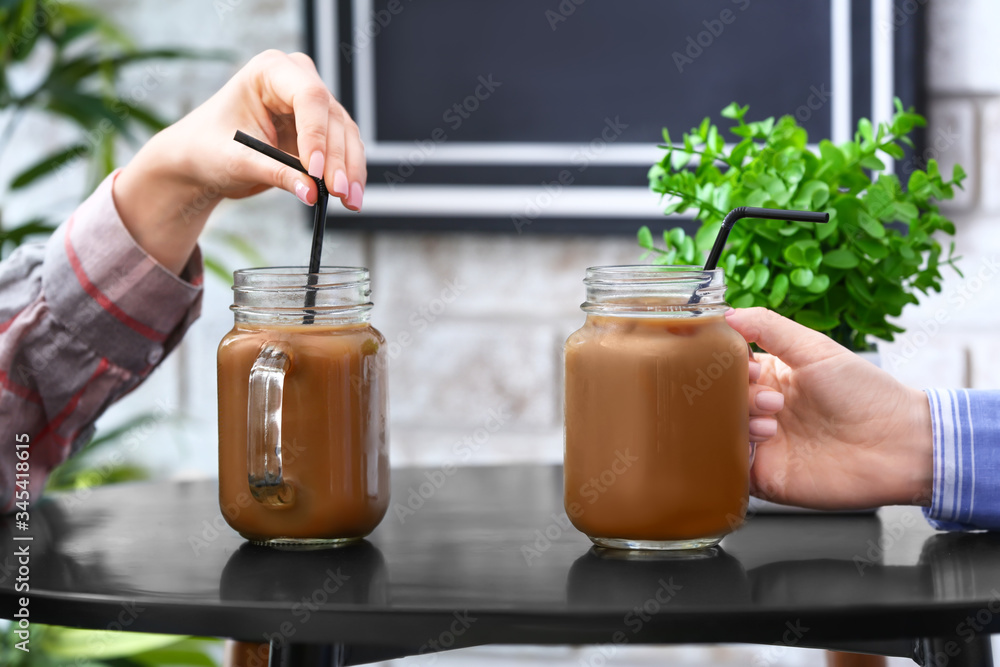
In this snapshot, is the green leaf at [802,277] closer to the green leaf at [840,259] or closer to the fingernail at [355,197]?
the green leaf at [840,259]

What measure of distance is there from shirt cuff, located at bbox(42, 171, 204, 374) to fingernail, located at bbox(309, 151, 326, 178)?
0.25 meters

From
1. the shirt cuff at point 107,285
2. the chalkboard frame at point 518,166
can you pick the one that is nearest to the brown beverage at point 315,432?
the shirt cuff at point 107,285

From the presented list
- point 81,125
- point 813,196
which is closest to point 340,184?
point 813,196

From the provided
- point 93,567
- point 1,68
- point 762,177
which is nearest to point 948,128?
point 762,177

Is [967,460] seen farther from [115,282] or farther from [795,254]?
[115,282]

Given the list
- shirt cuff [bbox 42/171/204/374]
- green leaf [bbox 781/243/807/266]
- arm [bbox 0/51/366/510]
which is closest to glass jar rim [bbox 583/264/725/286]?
green leaf [bbox 781/243/807/266]

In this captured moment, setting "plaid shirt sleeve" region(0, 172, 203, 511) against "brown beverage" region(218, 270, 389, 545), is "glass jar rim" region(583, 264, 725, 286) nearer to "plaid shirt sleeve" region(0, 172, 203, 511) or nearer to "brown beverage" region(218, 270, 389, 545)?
"brown beverage" region(218, 270, 389, 545)

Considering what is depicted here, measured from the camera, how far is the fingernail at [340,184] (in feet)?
2.15

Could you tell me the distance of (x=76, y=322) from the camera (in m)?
0.84

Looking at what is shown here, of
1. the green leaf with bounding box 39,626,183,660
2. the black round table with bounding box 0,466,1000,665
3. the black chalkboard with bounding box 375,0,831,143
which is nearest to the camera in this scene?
the black round table with bounding box 0,466,1000,665

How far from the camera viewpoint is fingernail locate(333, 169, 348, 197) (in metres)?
0.66

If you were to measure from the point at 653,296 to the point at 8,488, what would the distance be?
0.54 meters

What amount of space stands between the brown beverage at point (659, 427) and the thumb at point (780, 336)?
1.8 inches

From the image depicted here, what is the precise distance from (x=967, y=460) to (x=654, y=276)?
26 cm
